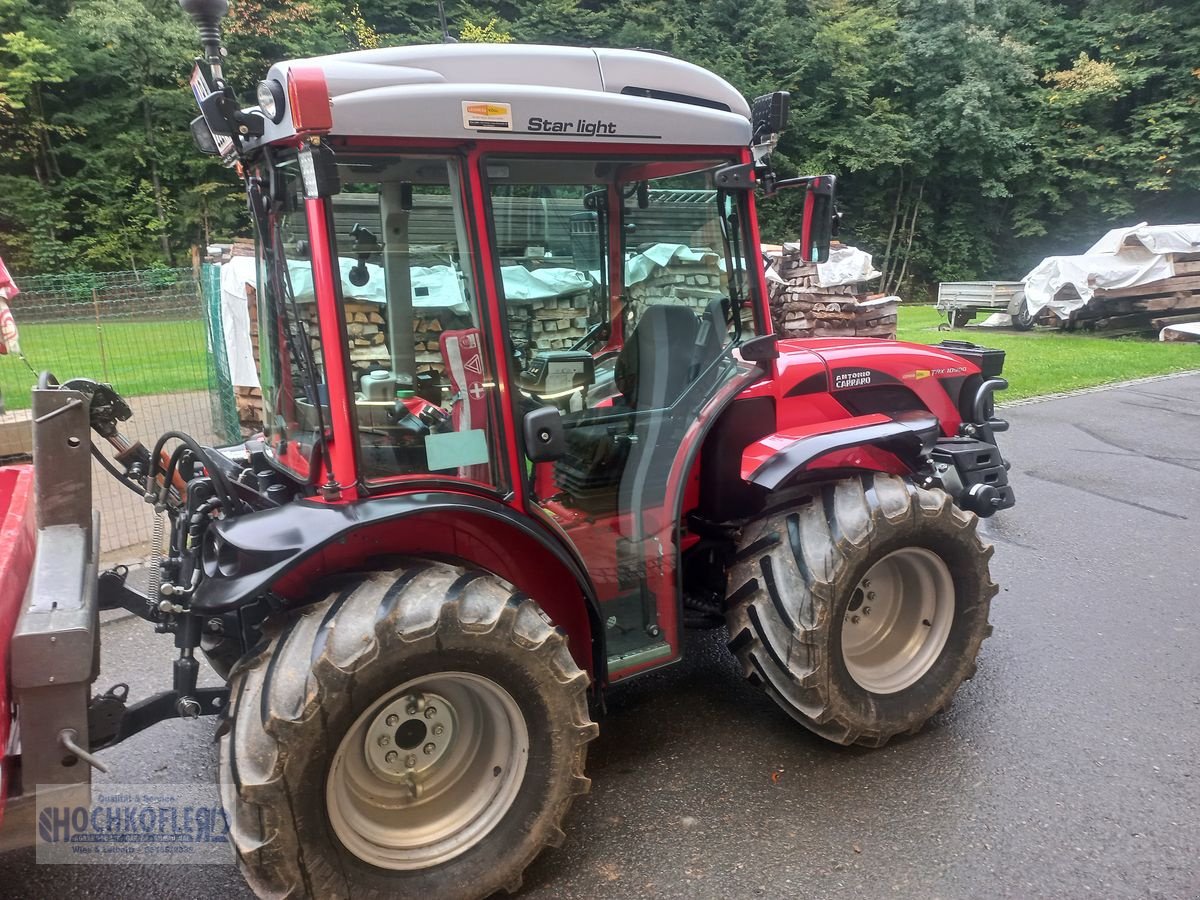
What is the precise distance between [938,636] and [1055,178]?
29.2m

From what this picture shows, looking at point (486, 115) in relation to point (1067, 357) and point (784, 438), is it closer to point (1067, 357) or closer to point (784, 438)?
point (784, 438)

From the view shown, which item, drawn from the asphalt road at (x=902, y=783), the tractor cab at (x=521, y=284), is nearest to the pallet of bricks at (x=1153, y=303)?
the asphalt road at (x=902, y=783)

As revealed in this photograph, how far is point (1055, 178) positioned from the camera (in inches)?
1082

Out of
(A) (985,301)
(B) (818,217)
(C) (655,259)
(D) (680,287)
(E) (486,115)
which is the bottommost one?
(A) (985,301)

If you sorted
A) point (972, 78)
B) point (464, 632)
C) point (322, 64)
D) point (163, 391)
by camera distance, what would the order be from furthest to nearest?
point (972, 78), point (163, 391), point (464, 632), point (322, 64)

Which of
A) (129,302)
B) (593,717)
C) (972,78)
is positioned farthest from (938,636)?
(972,78)

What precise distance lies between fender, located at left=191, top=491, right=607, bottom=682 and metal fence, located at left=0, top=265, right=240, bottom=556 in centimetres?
430

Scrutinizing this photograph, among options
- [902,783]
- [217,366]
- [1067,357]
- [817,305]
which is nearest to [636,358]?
[902,783]

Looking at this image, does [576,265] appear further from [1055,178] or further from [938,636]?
[1055,178]

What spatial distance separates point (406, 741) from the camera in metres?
2.56

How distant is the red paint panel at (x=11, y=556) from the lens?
2125 mm

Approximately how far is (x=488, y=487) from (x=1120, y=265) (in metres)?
17.4

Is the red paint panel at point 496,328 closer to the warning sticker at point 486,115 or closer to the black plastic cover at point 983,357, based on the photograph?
the warning sticker at point 486,115

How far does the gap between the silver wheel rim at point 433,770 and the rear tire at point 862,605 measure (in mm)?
987
